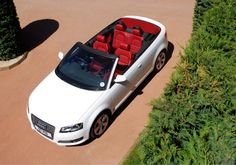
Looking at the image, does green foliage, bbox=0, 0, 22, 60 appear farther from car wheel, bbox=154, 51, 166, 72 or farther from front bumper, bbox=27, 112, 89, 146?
car wheel, bbox=154, 51, 166, 72

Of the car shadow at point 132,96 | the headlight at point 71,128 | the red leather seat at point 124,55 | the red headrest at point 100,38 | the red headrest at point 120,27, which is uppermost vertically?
the red headrest at point 120,27

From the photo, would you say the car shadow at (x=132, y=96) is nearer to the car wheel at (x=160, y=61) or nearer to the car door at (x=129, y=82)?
the car wheel at (x=160, y=61)

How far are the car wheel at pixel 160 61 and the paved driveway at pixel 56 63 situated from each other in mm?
165

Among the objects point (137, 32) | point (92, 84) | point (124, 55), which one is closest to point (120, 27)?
point (137, 32)

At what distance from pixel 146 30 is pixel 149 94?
68.4 inches

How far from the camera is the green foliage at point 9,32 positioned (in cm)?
1027

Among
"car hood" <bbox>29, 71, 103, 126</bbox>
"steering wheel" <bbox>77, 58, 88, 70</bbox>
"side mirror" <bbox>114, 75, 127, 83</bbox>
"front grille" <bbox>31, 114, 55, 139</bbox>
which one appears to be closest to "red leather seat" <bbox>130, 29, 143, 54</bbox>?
"side mirror" <bbox>114, 75, 127, 83</bbox>

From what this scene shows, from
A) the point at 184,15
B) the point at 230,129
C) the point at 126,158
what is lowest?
the point at 126,158

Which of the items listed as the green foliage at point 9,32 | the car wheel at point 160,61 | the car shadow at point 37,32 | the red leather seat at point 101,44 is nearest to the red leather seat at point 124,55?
the red leather seat at point 101,44

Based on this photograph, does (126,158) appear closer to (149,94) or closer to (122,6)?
(149,94)

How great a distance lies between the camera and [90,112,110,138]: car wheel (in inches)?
314

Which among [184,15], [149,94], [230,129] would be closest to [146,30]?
[149,94]

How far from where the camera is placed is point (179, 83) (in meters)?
6.18

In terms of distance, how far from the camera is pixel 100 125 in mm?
8172
